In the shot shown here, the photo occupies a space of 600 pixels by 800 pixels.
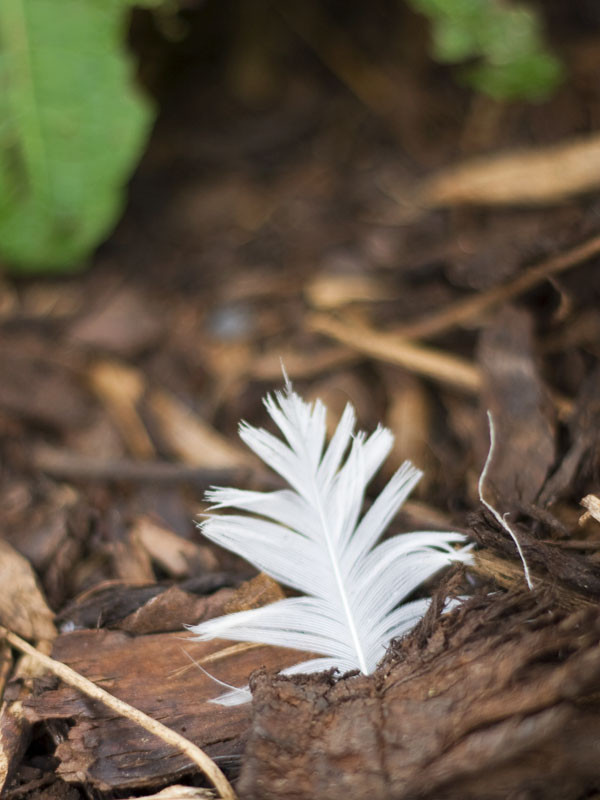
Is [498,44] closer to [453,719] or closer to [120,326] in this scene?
[120,326]

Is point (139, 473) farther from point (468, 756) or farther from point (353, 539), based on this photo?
point (468, 756)

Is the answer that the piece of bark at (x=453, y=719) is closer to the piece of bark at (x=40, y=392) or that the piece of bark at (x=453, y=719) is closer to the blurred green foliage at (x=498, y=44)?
the piece of bark at (x=40, y=392)

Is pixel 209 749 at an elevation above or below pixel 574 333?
below

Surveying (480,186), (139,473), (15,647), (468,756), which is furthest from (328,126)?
(468,756)

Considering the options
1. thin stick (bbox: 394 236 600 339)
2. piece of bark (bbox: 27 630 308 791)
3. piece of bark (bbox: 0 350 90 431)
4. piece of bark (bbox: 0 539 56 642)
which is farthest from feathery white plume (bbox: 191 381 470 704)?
piece of bark (bbox: 0 350 90 431)

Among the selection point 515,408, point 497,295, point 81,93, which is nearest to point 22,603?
point 515,408

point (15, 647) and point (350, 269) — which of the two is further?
point (350, 269)
